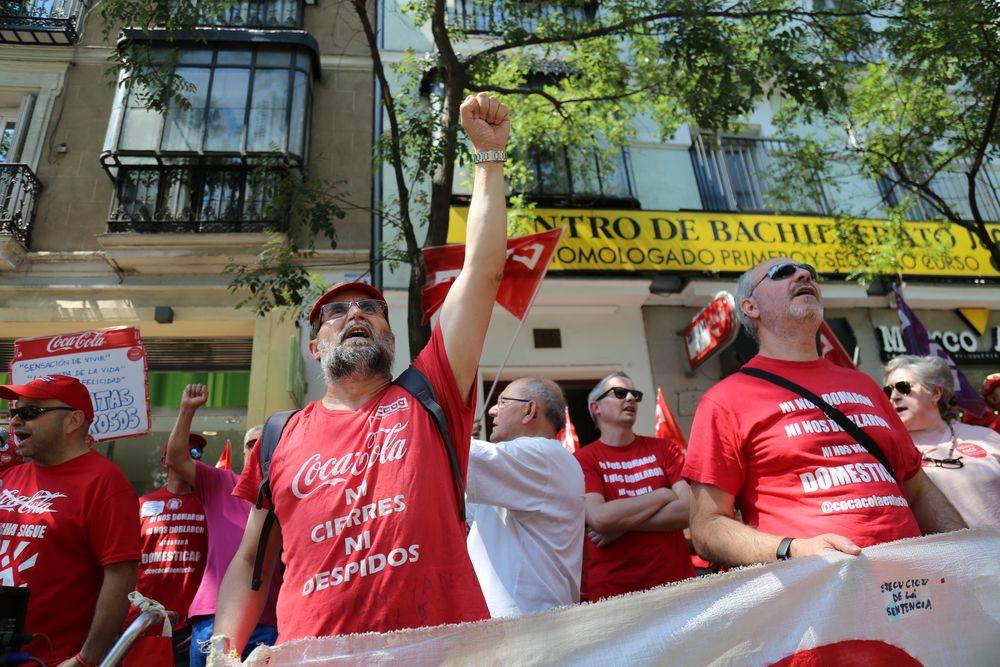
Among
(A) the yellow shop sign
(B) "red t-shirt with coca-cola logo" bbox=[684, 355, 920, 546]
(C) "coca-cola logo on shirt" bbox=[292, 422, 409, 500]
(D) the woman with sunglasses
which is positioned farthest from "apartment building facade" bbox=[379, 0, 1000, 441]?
(C) "coca-cola logo on shirt" bbox=[292, 422, 409, 500]

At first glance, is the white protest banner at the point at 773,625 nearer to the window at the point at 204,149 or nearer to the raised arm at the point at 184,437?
the raised arm at the point at 184,437

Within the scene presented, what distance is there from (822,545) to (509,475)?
3.72ft

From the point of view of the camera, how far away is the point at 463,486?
197cm

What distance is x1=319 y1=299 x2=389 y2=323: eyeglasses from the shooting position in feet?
7.75

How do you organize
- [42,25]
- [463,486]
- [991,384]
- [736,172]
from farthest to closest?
1. [736,172]
2. [42,25]
3. [991,384]
4. [463,486]

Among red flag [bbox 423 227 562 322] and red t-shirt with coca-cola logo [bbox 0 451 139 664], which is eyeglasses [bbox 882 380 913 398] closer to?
red flag [bbox 423 227 562 322]

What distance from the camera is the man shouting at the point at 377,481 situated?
1.67 meters

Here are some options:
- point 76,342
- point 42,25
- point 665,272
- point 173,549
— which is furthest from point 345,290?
point 42,25

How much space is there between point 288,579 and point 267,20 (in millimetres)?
11011

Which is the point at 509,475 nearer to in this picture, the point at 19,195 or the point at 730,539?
the point at 730,539

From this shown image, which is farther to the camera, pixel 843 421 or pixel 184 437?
pixel 184 437

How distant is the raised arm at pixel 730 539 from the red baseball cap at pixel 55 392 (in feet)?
9.14

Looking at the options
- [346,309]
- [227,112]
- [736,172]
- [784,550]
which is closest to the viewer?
[784,550]

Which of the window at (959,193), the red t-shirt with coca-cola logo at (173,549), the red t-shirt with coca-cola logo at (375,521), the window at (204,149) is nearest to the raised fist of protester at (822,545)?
the red t-shirt with coca-cola logo at (375,521)
